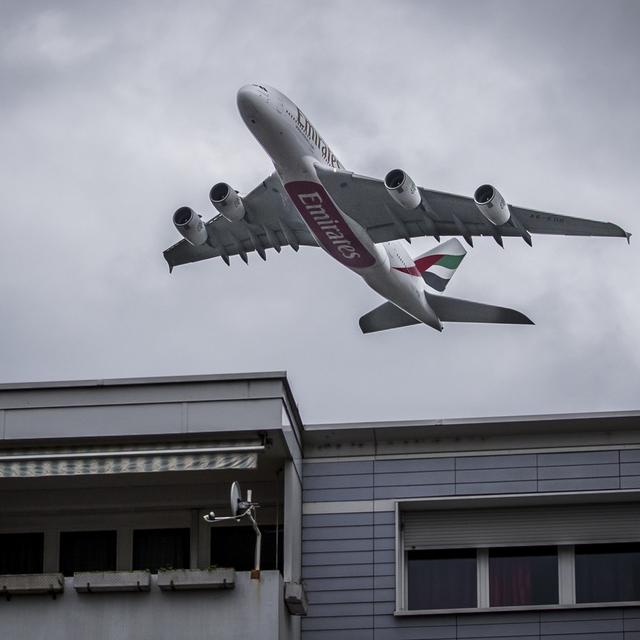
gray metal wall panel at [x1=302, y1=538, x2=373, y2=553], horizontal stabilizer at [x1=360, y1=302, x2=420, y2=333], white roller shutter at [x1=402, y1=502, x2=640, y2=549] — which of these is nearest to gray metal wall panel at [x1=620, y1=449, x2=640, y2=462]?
white roller shutter at [x1=402, y1=502, x2=640, y2=549]

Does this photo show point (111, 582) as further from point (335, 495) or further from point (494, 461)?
point (494, 461)

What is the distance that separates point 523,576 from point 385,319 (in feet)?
49.0

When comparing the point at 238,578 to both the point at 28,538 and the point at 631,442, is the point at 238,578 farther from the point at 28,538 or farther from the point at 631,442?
the point at 631,442

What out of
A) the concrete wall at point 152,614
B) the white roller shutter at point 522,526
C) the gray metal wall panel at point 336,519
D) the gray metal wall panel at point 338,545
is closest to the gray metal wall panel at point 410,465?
the white roller shutter at point 522,526

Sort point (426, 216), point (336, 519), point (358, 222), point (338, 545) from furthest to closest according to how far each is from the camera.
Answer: point (358, 222), point (426, 216), point (336, 519), point (338, 545)

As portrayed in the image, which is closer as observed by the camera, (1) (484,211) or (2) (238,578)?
(2) (238,578)

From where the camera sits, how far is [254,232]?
35.0 metres

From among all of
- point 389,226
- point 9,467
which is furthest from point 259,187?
point 9,467

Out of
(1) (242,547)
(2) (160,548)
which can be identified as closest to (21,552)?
(2) (160,548)

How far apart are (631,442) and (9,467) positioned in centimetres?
1044

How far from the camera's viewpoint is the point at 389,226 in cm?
3219

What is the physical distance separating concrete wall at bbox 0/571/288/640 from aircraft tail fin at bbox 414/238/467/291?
19801 mm

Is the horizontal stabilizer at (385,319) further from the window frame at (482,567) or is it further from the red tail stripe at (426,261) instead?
the window frame at (482,567)

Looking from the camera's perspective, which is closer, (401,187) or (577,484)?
(577,484)
